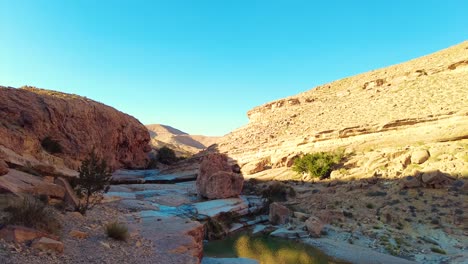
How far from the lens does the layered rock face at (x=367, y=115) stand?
2377 cm

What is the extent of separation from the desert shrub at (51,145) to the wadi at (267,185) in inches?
5.0

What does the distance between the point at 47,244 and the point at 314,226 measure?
36.4 ft

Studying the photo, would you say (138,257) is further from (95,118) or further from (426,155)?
(95,118)

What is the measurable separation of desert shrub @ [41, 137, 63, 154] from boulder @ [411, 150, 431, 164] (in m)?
23.0

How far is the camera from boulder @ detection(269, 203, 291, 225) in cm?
1672

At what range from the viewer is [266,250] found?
12.8 meters

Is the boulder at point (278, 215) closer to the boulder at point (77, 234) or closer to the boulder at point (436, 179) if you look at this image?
the boulder at point (436, 179)

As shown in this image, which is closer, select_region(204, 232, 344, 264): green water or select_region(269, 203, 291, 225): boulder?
select_region(204, 232, 344, 264): green water

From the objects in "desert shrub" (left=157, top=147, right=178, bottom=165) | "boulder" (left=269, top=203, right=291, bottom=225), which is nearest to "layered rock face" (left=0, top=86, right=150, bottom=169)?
"desert shrub" (left=157, top=147, right=178, bottom=165)

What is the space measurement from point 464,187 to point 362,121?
1325 centimetres

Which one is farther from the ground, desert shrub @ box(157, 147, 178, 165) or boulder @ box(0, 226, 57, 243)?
desert shrub @ box(157, 147, 178, 165)

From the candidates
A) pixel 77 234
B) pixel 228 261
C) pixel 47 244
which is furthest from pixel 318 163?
pixel 47 244

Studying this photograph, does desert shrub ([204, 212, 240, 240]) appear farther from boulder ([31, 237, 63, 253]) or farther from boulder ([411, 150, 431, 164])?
boulder ([411, 150, 431, 164])

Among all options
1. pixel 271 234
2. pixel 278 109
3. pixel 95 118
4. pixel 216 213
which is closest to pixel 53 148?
pixel 95 118
